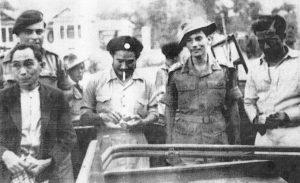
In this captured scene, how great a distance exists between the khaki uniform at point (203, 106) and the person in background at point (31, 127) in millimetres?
370

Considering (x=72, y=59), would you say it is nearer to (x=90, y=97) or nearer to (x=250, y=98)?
(x=90, y=97)

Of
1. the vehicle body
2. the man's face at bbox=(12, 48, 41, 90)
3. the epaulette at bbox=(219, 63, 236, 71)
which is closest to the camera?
the vehicle body

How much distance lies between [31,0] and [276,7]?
0.87 m

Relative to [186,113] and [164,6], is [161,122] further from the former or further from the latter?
[164,6]

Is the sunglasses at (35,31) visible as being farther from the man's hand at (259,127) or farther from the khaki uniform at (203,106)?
the man's hand at (259,127)

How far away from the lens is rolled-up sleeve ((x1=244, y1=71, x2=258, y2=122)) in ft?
5.04

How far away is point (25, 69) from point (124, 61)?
326 mm

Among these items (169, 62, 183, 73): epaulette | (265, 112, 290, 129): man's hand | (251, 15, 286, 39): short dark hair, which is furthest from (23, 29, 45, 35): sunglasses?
(265, 112, 290, 129): man's hand

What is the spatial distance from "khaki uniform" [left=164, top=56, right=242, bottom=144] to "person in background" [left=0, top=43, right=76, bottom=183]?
1.22ft

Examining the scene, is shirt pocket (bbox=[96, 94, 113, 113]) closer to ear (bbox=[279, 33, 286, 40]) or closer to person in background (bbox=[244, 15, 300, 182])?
person in background (bbox=[244, 15, 300, 182])

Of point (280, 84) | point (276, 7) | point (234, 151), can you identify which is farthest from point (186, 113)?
point (276, 7)

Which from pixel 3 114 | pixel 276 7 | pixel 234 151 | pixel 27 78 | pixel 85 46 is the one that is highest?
pixel 276 7

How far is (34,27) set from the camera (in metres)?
1.53

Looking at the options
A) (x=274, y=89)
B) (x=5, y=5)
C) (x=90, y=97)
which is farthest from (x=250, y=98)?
(x=5, y=5)
